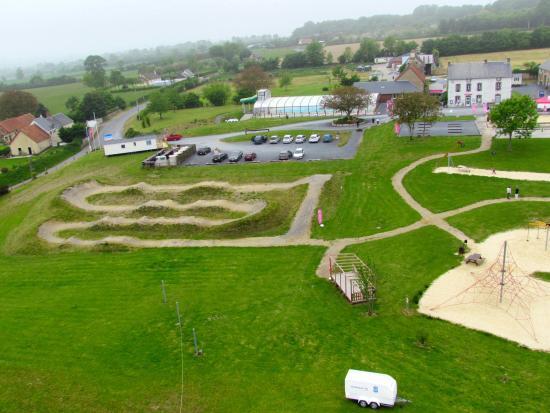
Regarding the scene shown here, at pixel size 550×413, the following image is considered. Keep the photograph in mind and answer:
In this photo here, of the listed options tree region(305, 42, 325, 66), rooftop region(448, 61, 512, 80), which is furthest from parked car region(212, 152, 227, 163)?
tree region(305, 42, 325, 66)

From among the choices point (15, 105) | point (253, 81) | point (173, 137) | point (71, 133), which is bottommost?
→ point (173, 137)

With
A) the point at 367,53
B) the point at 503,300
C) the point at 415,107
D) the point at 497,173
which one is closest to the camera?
the point at 503,300

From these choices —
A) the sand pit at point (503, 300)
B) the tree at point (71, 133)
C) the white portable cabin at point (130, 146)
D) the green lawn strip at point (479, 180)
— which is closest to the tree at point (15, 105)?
the tree at point (71, 133)

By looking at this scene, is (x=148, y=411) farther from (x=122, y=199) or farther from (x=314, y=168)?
(x=314, y=168)

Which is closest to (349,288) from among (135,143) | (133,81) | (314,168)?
(314,168)

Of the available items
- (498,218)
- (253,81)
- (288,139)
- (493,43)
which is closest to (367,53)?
(493,43)

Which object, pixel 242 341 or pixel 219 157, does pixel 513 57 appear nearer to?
pixel 219 157

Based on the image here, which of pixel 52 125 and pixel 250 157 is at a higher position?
pixel 52 125
